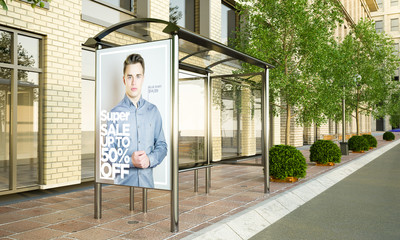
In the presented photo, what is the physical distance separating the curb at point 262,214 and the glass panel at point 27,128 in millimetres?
4793

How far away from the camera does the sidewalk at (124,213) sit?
5.21 m

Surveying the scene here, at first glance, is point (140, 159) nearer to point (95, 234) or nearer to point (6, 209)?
point (95, 234)

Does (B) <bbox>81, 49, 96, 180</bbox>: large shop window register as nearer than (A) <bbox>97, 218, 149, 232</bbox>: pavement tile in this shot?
No

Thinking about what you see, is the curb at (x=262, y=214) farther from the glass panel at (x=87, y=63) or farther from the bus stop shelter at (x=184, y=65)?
the glass panel at (x=87, y=63)

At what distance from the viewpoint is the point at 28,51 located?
831cm

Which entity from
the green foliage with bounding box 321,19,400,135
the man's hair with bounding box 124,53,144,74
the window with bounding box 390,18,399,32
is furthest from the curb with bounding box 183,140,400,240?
the window with bounding box 390,18,399,32

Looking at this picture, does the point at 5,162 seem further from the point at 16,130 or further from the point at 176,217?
the point at 176,217

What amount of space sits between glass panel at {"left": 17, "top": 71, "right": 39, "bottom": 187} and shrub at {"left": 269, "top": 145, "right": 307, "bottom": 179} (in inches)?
219

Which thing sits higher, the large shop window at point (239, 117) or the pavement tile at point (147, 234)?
the large shop window at point (239, 117)

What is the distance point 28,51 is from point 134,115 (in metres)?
4.06

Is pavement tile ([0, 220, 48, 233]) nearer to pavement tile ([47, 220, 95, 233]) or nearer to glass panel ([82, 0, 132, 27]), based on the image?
pavement tile ([47, 220, 95, 233])

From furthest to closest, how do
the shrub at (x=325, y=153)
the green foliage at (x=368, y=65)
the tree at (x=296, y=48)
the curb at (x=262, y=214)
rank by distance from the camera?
the green foliage at (x=368, y=65)
the shrub at (x=325, y=153)
the tree at (x=296, y=48)
the curb at (x=262, y=214)

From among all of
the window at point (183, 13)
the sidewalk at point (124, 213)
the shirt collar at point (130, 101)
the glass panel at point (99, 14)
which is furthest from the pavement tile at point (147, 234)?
the window at point (183, 13)

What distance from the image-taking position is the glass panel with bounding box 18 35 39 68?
815 cm
